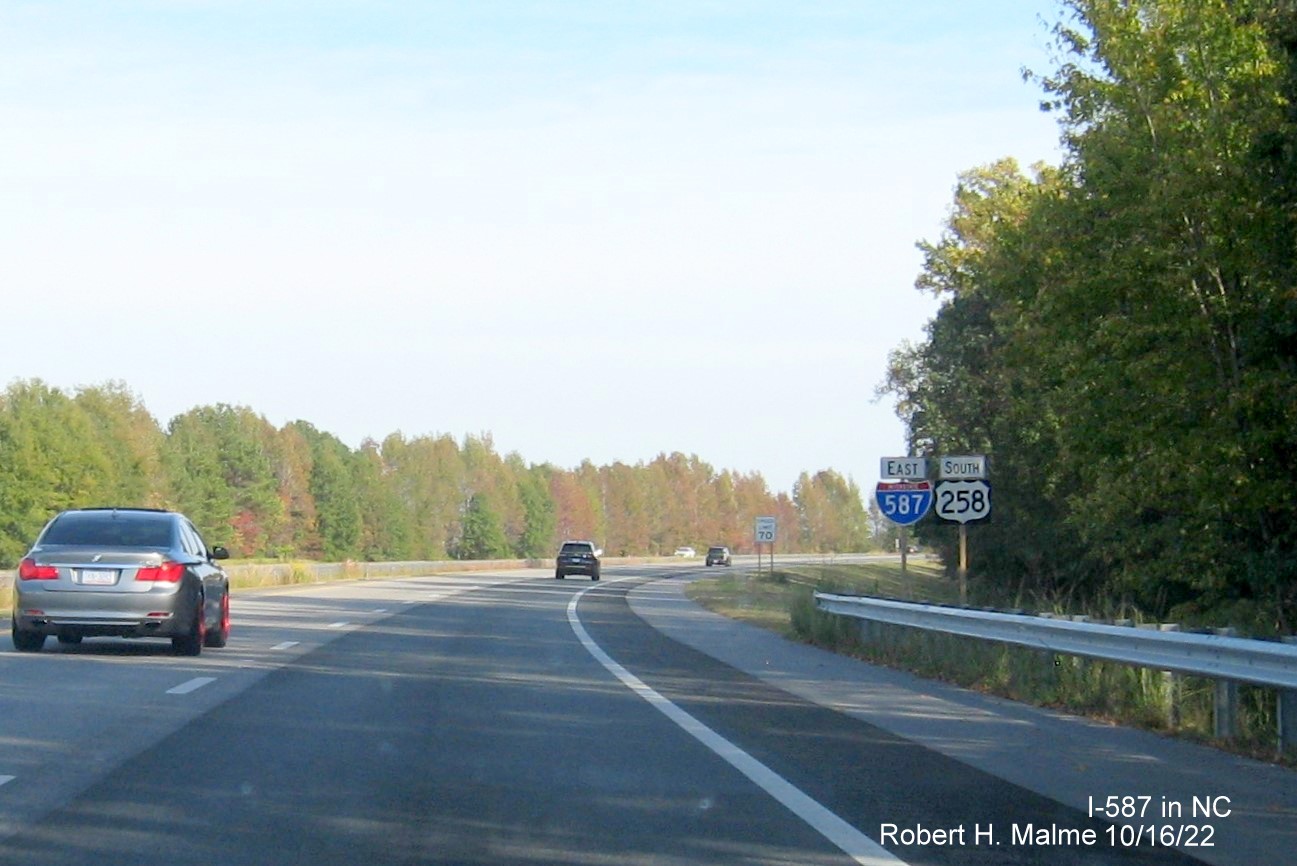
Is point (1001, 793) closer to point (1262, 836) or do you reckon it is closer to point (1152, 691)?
point (1262, 836)

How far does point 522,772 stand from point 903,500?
46.0 feet

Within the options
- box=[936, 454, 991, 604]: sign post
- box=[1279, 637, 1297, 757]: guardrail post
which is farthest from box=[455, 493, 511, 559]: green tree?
box=[1279, 637, 1297, 757]: guardrail post

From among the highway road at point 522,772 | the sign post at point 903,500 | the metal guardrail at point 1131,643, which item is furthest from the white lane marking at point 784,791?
the sign post at point 903,500

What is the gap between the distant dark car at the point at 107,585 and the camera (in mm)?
17328

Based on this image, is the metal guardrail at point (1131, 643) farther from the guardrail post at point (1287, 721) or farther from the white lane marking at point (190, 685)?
the white lane marking at point (190, 685)

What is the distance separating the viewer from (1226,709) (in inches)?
454

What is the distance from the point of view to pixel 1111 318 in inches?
976

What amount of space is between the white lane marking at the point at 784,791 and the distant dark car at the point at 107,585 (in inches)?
221

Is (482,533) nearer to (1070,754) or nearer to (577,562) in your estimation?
(577,562)

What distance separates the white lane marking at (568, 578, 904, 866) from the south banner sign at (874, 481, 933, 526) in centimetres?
831

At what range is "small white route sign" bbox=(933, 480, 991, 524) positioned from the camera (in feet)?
68.9

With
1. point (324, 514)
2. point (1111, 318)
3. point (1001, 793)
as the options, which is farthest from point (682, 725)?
point (324, 514)

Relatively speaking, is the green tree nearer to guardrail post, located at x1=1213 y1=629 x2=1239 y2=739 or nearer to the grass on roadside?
the grass on roadside

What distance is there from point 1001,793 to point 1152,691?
421cm
